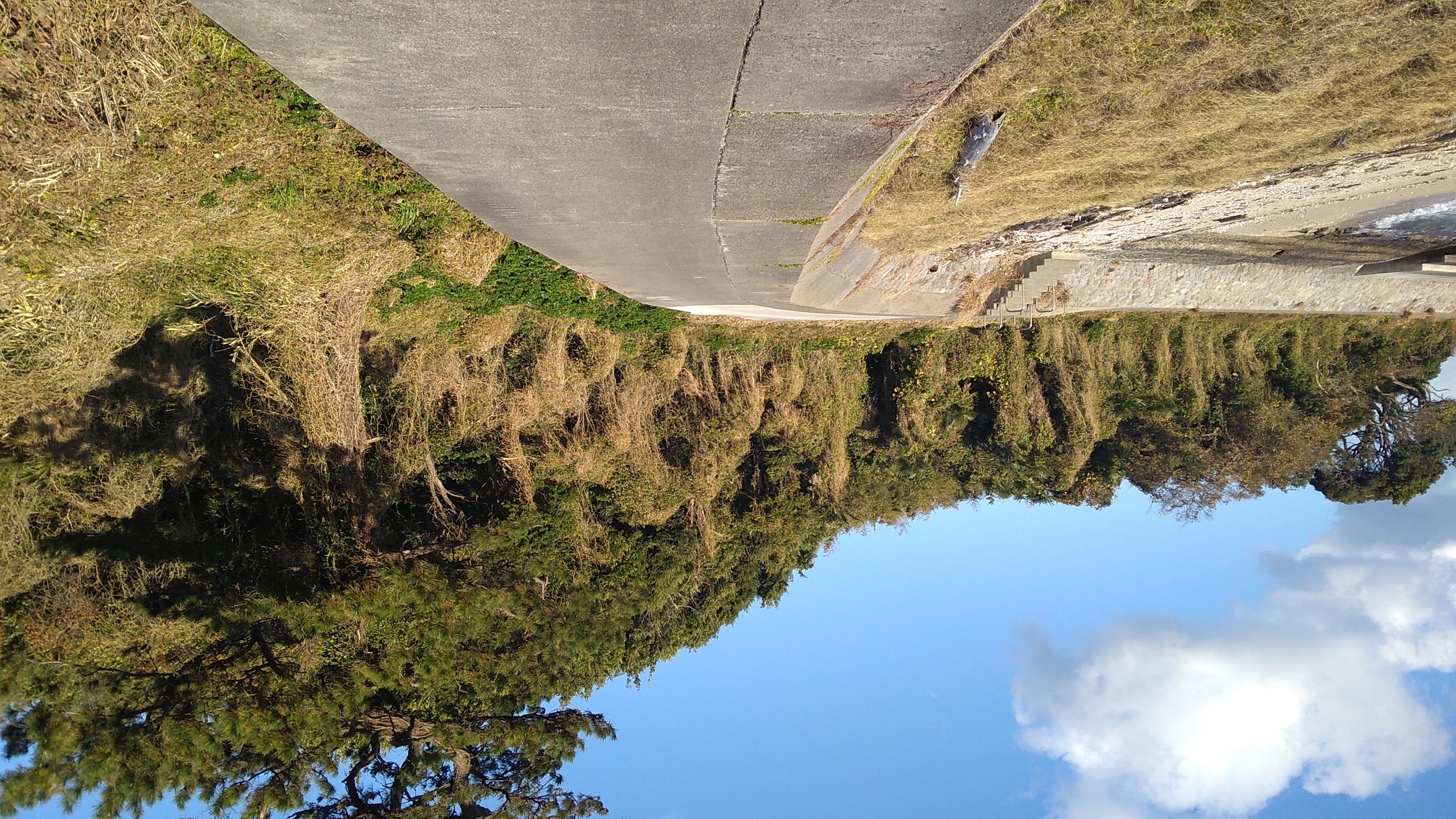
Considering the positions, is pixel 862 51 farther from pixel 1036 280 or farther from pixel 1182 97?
pixel 1036 280

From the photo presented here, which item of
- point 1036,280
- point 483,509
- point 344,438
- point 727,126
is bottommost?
point 483,509

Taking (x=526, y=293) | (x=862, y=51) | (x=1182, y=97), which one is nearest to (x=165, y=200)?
(x=526, y=293)

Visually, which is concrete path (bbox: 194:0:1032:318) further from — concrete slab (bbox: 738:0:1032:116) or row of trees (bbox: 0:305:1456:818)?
row of trees (bbox: 0:305:1456:818)

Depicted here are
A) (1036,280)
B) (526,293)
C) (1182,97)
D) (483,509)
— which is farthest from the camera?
(483,509)

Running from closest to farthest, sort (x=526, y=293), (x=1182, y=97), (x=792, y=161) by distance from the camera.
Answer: (x=792, y=161), (x=1182, y=97), (x=526, y=293)

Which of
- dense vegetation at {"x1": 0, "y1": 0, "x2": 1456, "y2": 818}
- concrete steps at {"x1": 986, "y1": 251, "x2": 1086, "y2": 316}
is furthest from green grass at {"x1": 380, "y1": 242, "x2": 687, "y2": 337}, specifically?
concrete steps at {"x1": 986, "y1": 251, "x2": 1086, "y2": 316}

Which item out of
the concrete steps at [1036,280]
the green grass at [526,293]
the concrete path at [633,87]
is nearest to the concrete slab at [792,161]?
the concrete path at [633,87]

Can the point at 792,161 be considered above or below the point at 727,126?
below
